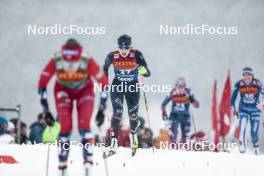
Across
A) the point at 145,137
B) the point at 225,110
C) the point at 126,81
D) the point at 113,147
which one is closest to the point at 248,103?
the point at 145,137

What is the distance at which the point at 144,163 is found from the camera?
508 inches

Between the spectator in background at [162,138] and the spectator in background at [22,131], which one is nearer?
the spectator in background at [22,131]

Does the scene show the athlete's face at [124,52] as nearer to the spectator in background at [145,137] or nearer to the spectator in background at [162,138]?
the spectator in background at [145,137]

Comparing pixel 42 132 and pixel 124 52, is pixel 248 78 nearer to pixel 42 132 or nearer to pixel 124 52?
pixel 124 52

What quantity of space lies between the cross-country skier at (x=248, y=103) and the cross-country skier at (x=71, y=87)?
821cm

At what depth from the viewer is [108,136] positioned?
A: 15109 millimetres

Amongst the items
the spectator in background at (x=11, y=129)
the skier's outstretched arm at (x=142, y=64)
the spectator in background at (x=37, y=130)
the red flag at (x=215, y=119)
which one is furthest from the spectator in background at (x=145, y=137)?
the red flag at (x=215, y=119)

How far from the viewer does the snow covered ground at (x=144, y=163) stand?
11.7 m

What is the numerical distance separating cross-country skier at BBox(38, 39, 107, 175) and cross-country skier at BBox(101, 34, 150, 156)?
398cm

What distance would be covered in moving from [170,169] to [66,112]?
11.2 ft

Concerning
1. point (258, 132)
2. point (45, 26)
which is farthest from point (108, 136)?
point (258, 132)

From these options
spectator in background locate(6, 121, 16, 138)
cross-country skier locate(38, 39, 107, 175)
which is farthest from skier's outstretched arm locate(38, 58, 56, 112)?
spectator in background locate(6, 121, 16, 138)

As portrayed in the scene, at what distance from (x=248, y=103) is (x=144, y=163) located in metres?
5.51

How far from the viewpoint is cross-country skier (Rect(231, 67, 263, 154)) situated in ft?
56.2
